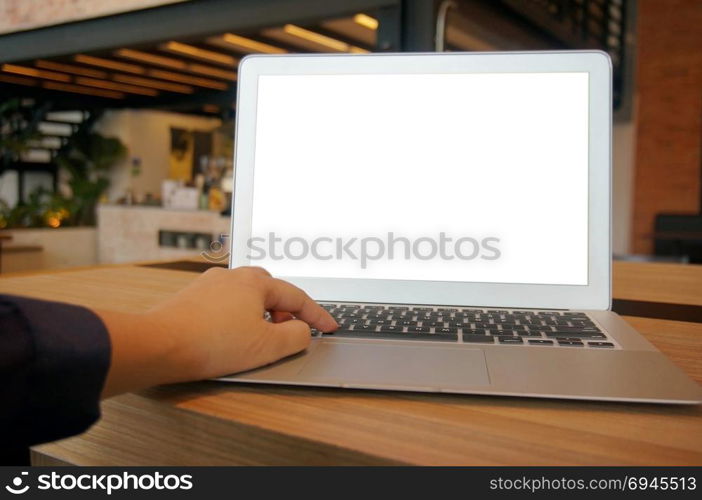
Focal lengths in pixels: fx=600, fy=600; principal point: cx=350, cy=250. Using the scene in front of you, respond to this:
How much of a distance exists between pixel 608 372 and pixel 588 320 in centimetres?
18

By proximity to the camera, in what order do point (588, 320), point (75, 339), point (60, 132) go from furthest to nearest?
1. point (60, 132)
2. point (588, 320)
3. point (75, 339)

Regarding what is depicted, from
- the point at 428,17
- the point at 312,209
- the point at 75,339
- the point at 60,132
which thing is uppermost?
the point at 60,132

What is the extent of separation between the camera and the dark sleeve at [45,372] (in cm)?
34

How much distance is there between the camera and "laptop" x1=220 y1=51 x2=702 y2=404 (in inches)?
28.8

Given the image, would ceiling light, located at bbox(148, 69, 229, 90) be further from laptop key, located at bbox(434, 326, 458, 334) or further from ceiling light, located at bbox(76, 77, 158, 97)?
laptop key, located at bbox(434, 326, 458, 334)

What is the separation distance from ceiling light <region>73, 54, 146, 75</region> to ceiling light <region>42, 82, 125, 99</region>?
1341 millimetres

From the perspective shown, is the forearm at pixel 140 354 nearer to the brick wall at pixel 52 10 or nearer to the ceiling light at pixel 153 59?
the brick wall at pixel 52 10

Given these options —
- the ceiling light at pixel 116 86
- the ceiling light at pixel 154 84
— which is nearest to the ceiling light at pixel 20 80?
the ceiling light at pixel 116 86

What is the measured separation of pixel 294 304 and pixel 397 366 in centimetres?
12

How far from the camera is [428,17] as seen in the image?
64.9 inches

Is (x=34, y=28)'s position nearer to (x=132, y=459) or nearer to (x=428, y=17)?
(x=428, y=17)

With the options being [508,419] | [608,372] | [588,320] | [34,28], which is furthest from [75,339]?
[34,28]

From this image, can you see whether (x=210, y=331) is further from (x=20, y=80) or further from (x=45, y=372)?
(x=20, y=80)

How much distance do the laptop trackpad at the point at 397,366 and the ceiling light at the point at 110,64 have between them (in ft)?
18.6
